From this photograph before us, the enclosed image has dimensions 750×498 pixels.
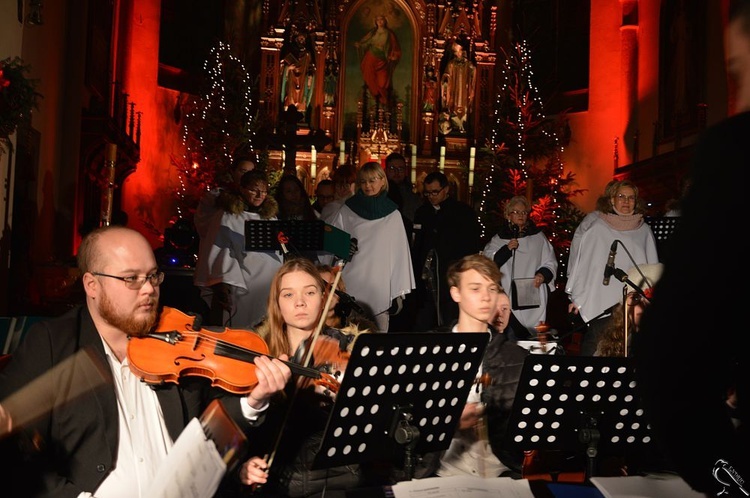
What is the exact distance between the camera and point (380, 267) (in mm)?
7676

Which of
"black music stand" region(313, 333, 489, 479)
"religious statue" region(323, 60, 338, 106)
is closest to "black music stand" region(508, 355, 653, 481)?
"black music stand" region(313, 333, 489, 479)

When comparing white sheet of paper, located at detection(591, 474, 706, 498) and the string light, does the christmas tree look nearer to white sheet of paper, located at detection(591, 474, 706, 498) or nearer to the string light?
the string light

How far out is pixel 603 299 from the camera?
784 centimetres

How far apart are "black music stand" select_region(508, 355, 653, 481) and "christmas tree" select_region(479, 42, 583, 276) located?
32.8 ft

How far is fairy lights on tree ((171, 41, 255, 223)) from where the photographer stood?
15.6m

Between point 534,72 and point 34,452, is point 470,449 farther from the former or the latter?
point 534,72

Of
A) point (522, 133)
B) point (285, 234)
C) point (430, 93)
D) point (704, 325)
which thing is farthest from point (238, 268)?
point (430, 93)

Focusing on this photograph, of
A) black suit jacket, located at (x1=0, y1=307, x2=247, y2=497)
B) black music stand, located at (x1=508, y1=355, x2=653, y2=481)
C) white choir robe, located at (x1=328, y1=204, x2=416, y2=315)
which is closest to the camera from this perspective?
black suit jacket, located at (x1=0, y1=307, x2=247, y2=497)

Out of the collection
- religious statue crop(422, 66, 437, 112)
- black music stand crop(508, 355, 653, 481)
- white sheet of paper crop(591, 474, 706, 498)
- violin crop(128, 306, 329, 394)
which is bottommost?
white sheet of paper crop(591, 474, 706, 498)

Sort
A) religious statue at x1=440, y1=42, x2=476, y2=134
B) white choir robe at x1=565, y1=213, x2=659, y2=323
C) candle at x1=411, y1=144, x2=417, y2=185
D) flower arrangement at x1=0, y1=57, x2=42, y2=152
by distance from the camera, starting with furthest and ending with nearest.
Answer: religious statue at x1=440, y1=42, x2=476, y2=134 < candle at x1=411, y1=144, x2=417, y2=185 < white choir robe at x1=565, y1=213, x2=659, y2=323 < flower arrangement at x1=0, y1=57, x2=42, y2=152

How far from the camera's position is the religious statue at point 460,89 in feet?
55.1

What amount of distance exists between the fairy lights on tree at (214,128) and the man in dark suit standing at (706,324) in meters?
14.4

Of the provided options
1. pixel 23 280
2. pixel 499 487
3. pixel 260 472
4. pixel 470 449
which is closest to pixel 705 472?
pixel 499 487

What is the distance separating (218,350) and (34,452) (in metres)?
0.77
